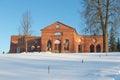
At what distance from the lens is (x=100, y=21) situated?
131 ft

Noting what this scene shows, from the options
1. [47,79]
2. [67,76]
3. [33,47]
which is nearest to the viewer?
Result: [47,79]

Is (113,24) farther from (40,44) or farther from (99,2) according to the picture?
(40,44)

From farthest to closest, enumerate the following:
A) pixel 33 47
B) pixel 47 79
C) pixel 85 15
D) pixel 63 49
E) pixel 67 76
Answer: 1. pixel 33 47
2. pixel 63 49
3. pixel 85 15
4. pixel 67 76
5. pixel 47 79

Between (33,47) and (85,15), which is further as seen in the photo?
(33,47)

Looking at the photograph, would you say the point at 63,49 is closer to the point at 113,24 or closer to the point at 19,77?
the point at 113,24

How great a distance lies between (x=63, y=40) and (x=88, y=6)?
37076mm

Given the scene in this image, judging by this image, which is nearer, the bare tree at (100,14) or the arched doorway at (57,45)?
the bare tree at (100,14)

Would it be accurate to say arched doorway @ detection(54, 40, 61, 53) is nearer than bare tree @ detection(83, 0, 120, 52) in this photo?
No

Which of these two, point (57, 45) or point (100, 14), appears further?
point (57, 45)

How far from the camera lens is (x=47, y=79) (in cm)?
1274

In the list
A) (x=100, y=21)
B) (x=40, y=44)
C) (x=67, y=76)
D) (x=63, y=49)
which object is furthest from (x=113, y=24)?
(x=40, y=44)

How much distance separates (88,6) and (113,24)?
4206 mm

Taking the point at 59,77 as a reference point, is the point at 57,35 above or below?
above

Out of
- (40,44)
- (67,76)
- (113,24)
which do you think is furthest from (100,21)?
(40,44)
